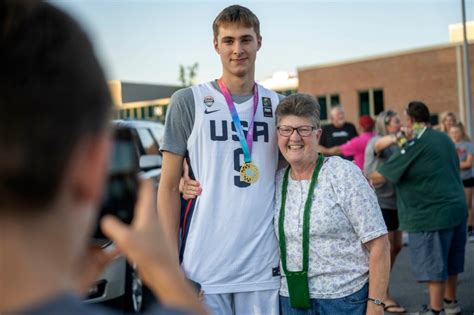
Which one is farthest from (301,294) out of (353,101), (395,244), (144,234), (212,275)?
(353,101)

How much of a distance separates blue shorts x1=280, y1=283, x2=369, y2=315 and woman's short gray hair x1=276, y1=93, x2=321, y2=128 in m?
0.84

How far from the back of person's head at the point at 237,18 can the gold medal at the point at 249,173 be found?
2.29ft

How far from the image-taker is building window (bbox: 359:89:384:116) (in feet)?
142

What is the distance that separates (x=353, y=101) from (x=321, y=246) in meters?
41.7

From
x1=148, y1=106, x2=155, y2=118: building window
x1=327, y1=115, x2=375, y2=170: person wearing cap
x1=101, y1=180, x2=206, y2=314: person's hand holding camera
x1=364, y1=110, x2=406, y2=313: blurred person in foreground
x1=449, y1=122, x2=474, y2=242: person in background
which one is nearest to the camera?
x1=101, y1=180, x2=206, y2=314: person's hand holding camera

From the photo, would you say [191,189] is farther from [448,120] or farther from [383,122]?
[448,120]

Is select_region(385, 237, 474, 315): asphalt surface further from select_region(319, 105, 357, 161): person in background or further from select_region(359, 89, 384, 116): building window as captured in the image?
select_region(359, 89, 384, 116): building window

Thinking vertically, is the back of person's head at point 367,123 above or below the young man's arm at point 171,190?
above

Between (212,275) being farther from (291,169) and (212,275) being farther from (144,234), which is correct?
(144,234)

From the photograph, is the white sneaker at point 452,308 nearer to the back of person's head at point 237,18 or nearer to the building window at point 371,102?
the back of person's head at point 237,18

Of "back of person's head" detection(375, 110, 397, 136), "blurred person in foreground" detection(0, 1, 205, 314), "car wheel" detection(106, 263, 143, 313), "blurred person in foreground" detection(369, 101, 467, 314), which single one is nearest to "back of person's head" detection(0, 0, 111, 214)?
"blurred person in foreground" detection(0, 1, 205, 314)

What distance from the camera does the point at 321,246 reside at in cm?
305

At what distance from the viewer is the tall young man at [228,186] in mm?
3039

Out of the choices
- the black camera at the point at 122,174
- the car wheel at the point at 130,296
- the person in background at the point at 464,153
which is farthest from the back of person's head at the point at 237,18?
the person in background at the point at 464,153
